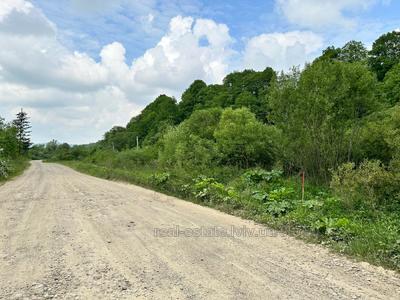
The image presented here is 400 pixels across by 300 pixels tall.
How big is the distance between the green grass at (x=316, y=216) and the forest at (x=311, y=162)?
→ 22 millimetres

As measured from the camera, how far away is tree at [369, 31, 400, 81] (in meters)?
36.3

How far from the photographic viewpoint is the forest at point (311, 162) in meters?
7.45

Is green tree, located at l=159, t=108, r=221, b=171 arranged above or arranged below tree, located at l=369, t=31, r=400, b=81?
below

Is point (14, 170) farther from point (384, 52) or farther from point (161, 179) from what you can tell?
point (384, 52)

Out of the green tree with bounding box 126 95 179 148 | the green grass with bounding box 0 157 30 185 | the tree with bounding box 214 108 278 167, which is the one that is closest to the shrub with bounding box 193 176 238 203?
the tree with bounding box 214 108 278 167

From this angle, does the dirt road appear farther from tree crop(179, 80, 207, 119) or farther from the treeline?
tree crop(179, 80, 207, 119)

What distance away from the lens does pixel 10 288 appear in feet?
14.3

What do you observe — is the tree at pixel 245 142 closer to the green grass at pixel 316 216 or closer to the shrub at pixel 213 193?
the green grass at pixel 316 216

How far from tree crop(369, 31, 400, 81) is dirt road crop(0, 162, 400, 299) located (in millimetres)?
34954

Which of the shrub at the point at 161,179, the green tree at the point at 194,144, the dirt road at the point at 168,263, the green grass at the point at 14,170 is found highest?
the green tree at the point at 194,144

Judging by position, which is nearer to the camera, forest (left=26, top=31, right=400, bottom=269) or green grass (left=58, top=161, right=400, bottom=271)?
green grass (left=58, top=161, right=400, bottom=271)

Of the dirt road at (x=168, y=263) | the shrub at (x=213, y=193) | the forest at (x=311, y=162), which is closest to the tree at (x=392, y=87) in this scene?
the forest at (x=311, y=162)

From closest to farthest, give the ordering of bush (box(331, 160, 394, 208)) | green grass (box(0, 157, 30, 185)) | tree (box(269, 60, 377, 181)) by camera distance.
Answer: bush (box(331, 160, 394, 208))
tree (box(269, 60, 377, 181))
green grass (box(0, 157, 30, 185))

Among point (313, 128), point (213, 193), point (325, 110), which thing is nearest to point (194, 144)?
point (313, 128)
